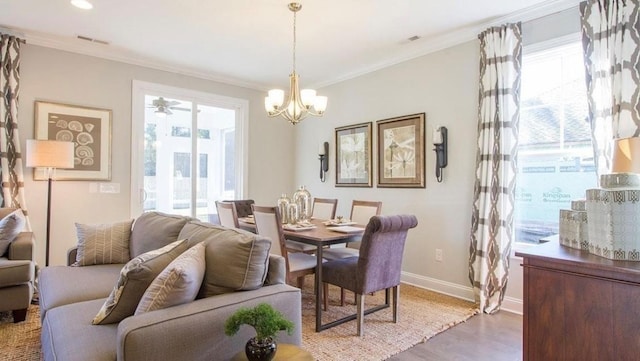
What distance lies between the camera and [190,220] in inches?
94.4

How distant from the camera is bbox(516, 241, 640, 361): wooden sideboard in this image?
1.29 m

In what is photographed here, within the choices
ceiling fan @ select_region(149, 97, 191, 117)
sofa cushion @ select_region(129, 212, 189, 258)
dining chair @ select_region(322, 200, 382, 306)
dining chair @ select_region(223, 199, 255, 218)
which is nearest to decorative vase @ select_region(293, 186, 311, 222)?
dining chair @ select_region(322, 200, 382, 306)

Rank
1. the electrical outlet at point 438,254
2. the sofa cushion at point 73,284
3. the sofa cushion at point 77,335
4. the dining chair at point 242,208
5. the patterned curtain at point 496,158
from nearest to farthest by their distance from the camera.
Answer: the sofa cushion at point 77,335 < the sofa cushion at point 73,284 < the patterned curtain at point 496,158 < the electrical outlet at point 438,254 < the dining chair at point 242,208

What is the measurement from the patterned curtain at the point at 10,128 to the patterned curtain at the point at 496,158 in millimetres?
4382

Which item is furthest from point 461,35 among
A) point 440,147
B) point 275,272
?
point 275,272

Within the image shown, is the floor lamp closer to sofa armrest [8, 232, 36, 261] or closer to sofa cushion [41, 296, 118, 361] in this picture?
sofa armrest [8, 232, 36, 261]

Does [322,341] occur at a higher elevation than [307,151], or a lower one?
lower

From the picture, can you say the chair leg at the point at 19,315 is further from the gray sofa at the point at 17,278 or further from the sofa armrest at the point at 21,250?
the sofa armrest at the point at 21,250

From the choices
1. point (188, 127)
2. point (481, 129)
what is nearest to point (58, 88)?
point (188, 127)

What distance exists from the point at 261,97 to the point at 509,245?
3932 mm

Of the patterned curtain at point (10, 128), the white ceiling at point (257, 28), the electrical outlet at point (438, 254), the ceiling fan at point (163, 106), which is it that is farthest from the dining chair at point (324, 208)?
the patterned curtain at point (10, 128)

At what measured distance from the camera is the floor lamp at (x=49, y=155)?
3238 millimetres

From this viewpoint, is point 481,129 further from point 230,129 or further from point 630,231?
point 230,129

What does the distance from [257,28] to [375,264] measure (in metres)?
2.45
